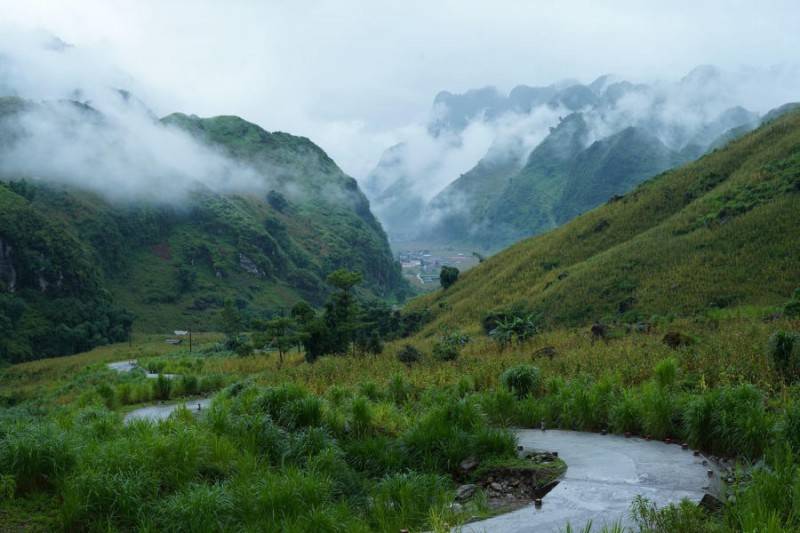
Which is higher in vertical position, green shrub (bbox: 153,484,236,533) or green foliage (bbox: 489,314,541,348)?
green foliage (bbox: 489,314,541,348)

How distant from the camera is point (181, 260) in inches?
7525

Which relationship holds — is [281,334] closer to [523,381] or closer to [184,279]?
[523,381]

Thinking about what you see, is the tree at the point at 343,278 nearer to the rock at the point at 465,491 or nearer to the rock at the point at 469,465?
the rock at the point at 469,465

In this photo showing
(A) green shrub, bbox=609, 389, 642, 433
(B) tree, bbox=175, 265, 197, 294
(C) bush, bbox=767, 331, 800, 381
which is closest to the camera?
(A) green shrub, bbox=609, 389, 642, 433

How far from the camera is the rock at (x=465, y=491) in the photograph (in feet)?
31.3

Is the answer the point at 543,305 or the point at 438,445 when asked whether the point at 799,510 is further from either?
the point at 543,305

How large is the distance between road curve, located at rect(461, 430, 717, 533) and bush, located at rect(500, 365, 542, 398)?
3031mm

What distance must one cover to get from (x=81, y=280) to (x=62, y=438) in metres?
159

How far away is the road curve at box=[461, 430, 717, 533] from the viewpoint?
780cm

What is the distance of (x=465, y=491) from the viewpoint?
32.1 feet

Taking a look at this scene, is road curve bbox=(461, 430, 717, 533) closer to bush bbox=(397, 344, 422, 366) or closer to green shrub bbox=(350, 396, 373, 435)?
green shrub bbox=(350, 396, 373, 435)

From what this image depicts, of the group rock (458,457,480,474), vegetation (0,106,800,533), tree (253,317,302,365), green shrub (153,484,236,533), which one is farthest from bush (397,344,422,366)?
green shrub (153,484,236,533)

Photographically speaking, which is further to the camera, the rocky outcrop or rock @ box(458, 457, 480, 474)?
the rocky outcrop

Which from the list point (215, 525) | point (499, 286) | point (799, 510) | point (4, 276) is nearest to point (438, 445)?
point (215, 525)
